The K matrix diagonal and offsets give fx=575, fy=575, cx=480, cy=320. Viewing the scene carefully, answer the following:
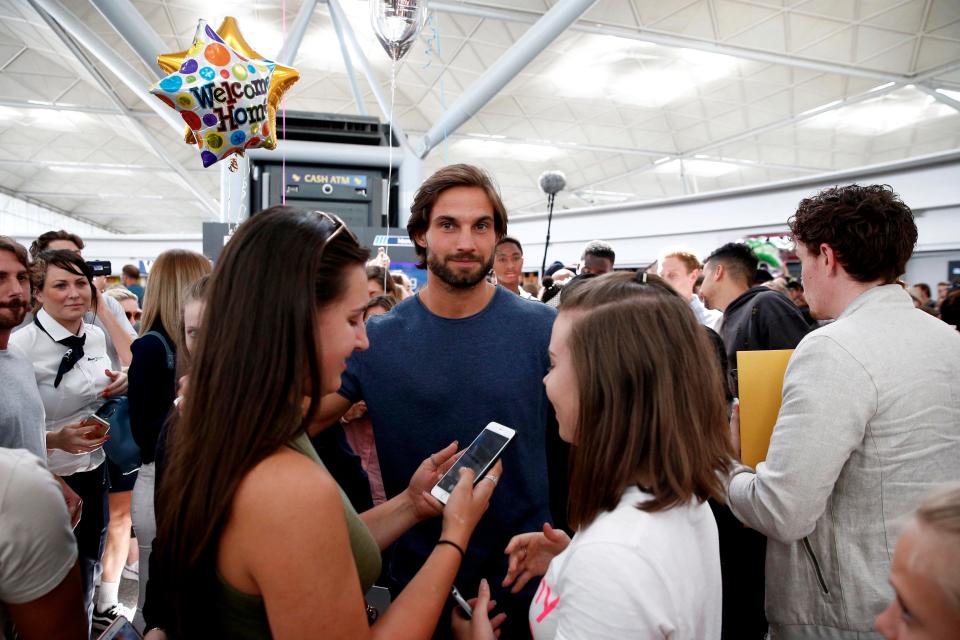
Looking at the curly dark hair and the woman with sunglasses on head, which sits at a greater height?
the curly dark hair

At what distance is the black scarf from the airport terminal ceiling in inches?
147

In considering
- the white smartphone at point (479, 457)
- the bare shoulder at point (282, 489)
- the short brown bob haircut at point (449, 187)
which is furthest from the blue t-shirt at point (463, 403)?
the bare shoulder at point (282, 489)

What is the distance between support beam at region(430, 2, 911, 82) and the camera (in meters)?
8.23

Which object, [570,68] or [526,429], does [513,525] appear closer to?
[526,429]

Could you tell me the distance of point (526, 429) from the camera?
1629 millimetres

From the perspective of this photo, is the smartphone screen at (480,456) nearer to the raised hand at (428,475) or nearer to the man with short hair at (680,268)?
the raised hand at (428,475)

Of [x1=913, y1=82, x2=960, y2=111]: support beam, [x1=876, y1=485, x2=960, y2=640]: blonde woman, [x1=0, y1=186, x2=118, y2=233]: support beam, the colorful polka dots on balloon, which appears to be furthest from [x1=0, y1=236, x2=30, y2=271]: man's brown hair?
[x1=0, y1=186, x2=118, y2=233]: support beam

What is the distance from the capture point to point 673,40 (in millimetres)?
8977

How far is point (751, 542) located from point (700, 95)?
11.6m

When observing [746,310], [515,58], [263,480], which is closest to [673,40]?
[515,58]

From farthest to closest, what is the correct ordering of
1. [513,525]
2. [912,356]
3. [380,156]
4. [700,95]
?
[700,95]
[380,156]
[513,525]
[912,356]

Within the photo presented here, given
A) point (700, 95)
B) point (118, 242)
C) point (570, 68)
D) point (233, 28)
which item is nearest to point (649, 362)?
point (233, 28)

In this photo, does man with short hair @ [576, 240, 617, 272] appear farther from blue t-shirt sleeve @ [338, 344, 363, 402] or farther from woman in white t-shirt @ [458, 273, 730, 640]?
woman in white t-shirt @ [458, 273, 730, 640]

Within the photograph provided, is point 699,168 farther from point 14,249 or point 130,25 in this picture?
point 14,249
